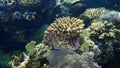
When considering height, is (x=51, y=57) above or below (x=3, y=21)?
below

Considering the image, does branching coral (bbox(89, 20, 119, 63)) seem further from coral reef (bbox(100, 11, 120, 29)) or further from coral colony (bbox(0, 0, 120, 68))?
coral reef (bbox(100, 11, 120, 29))

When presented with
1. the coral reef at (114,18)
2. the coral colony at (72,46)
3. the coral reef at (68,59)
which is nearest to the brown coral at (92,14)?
the coral reef at (114,18)

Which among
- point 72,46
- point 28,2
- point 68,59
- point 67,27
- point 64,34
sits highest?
point 28,2

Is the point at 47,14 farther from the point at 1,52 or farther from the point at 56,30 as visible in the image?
the point at 56,30

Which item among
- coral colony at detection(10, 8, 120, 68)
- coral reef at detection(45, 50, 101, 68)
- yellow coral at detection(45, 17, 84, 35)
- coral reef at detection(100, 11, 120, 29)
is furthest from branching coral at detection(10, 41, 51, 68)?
coral reef at detection(100, 11, 120, 29)

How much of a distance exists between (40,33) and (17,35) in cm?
95

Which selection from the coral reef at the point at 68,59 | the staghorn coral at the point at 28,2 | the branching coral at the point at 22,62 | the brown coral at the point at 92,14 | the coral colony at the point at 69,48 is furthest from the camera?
the staghorn coral at the point at 28,2

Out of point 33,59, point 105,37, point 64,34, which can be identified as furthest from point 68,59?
point 105,37

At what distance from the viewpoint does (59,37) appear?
5.09m

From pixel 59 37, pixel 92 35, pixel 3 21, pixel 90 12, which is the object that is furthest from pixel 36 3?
pixel 59 37

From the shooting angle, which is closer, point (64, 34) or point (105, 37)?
point (64, 34)

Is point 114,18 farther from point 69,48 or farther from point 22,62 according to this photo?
point 22,62

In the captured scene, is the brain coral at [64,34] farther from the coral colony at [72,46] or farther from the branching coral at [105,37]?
the branching coral at [105,37]

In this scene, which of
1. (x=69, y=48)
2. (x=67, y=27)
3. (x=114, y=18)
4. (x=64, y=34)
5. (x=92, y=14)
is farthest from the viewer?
(x=92, y=14)
